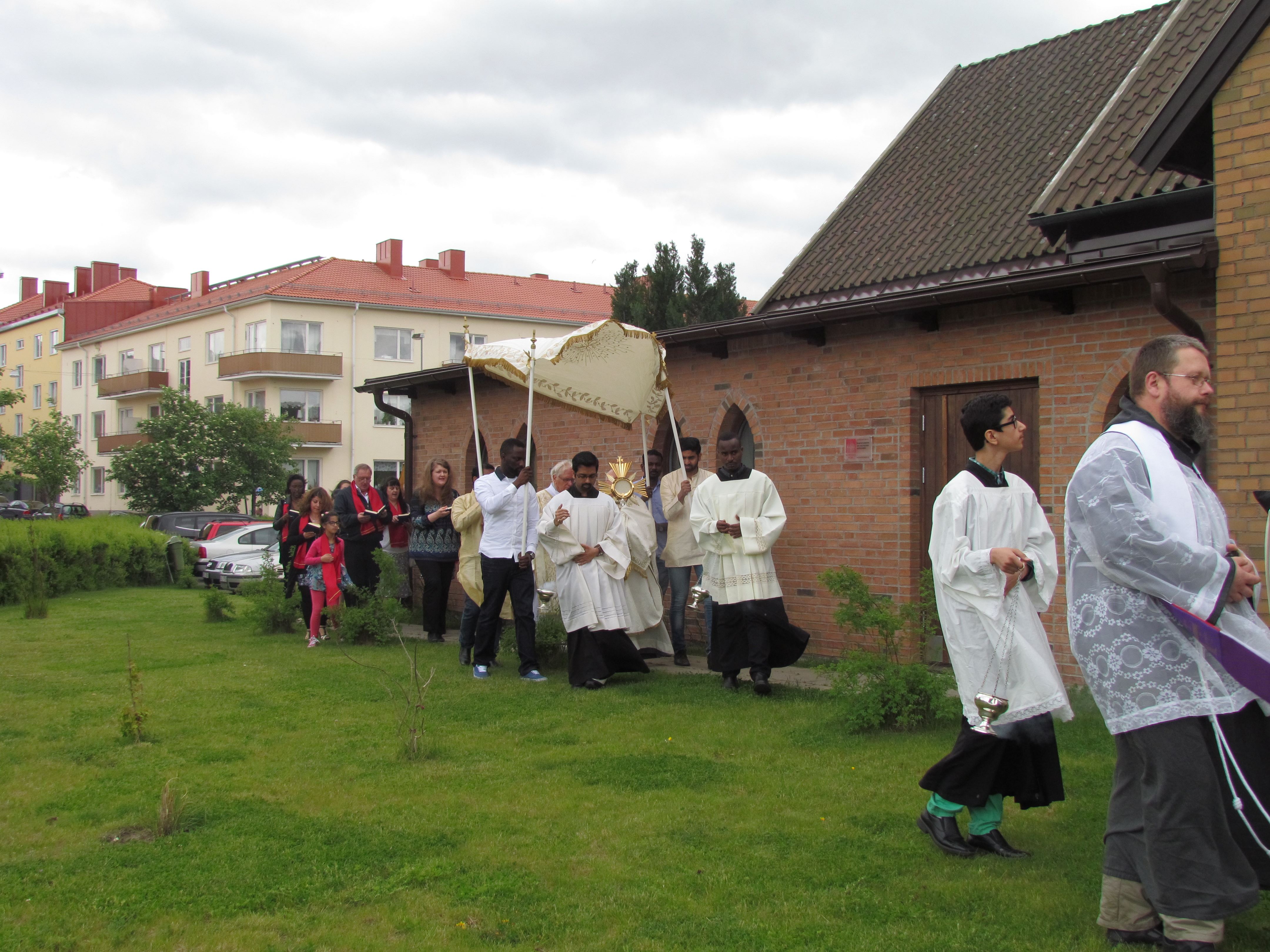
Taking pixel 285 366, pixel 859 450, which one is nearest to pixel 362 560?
pixel 859 450

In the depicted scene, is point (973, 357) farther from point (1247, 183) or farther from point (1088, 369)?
point (1247, 183)

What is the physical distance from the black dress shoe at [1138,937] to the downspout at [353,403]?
49.5 m

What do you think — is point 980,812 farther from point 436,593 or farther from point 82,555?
point 82,555

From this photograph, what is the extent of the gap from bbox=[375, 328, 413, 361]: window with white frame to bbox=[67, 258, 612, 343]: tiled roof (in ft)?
4.10

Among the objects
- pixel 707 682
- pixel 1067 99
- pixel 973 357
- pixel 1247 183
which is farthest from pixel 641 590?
pixel 1067 99

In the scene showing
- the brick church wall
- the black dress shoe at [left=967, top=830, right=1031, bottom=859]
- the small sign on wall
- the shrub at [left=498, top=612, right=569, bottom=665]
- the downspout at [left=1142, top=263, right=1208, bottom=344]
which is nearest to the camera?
the black dress shoe at [left=967, top=830, right=1031, bottom=859]

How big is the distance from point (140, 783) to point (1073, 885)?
4778 millimetres

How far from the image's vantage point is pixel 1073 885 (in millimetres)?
4512

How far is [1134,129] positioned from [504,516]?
275 inches

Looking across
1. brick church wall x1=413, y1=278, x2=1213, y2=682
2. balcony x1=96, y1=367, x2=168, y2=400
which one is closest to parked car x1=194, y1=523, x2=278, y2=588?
brick church wall x1=413, y1=278, x2=1213, y2=682

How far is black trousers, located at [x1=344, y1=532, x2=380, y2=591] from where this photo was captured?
13039 millimetres

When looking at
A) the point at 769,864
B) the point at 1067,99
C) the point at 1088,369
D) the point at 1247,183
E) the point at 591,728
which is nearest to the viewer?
the point at 769,864

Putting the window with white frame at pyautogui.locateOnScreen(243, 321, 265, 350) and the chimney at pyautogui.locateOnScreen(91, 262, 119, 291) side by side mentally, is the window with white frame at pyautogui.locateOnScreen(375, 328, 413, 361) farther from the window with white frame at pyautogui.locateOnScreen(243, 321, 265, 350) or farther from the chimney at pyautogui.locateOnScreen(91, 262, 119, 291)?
the chimney at pyautogui.locateOnScreen(91, 262, 119, 291)

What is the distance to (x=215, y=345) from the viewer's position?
55000 millimetres
